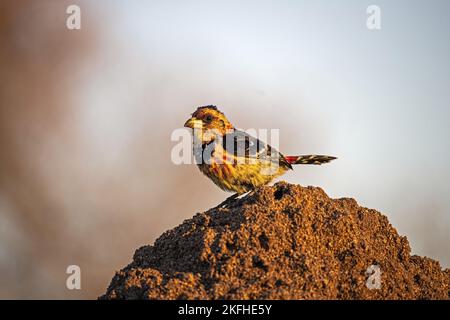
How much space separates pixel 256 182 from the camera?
21.7 ft

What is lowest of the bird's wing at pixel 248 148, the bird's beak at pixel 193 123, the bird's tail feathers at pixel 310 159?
the bird's tail feathers at pixel 310 159

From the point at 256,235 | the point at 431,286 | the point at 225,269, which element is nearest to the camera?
the point at 225,269

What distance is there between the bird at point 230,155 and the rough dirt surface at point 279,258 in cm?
119

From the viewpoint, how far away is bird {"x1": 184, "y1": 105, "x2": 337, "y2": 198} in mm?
6473

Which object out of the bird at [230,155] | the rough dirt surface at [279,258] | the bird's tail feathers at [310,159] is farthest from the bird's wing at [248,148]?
the rough dirt surface at [279,258]

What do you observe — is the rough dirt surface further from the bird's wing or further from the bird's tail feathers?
the bird's tail feathers

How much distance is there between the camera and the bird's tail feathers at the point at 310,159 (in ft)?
23.6

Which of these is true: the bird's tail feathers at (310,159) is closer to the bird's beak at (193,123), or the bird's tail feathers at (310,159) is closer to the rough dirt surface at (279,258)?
the bird's beak at (193,123)

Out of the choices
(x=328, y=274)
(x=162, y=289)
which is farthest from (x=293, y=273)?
(x=162, y=289)

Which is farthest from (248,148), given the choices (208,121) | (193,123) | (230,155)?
(193,123)

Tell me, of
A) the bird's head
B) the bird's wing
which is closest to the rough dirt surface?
the bird's wing

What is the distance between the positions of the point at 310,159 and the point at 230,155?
128 centimetres
